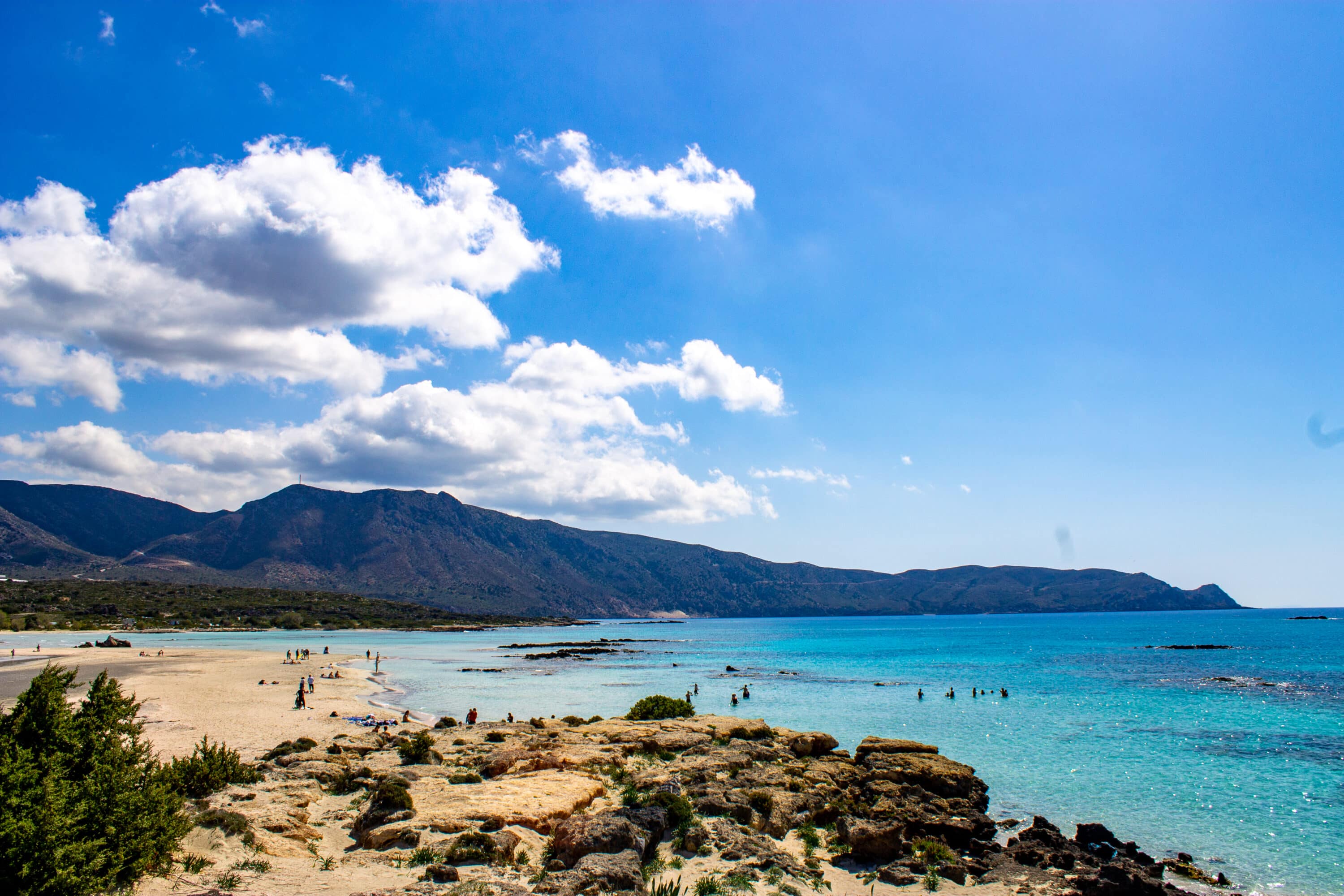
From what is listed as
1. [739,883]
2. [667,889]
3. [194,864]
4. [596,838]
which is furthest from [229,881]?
[739,883]

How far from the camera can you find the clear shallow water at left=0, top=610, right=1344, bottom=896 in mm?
20609

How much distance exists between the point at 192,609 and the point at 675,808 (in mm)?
154829

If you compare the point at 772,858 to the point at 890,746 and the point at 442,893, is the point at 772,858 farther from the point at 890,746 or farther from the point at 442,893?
the point at 890,746

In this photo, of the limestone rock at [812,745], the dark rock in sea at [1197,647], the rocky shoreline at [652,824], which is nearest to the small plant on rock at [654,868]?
the rocky shoreline at [652,824]

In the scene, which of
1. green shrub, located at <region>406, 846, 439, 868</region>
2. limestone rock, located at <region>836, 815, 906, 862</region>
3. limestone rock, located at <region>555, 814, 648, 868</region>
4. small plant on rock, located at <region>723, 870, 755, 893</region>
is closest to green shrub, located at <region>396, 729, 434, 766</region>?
green shrub, located at <region>406, 846, 439, 868</region>

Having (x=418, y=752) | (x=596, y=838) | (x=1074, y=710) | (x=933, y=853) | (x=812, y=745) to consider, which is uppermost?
(x=596, y=838)

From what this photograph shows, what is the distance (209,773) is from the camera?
1705cm

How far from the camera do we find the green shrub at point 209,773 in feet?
53.0

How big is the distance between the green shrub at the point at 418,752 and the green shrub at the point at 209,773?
472cm

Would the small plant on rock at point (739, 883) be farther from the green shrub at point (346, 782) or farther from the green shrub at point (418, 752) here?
the green shrub at point (418, 752)

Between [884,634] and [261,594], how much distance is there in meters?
146

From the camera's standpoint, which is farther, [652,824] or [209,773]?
[209,773]

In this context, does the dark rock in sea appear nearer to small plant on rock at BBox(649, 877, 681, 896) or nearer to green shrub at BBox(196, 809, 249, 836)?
small plant on rock at BBox(649, 877, 681, 896)

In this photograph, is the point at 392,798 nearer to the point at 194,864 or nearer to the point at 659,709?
→ the point at 194,864
